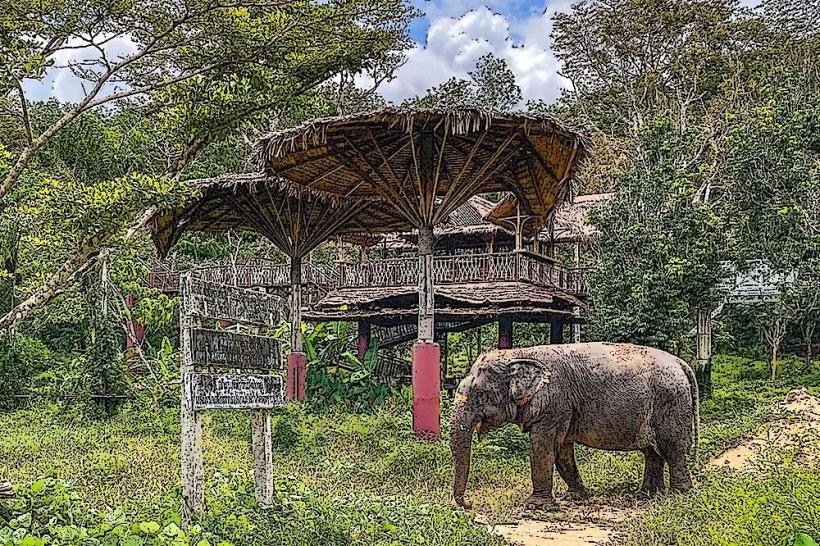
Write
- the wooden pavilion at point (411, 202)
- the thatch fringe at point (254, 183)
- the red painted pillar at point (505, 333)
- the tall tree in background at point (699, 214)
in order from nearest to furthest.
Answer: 1. the wooden pavilion at point (411, 202)
2. the thatch fringe at point (254, 183)
3. the tall tree in background at point (699, 214)
4. the red painted pillar at point (505, 333)

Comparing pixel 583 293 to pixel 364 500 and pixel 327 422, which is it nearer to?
pixel 327 422

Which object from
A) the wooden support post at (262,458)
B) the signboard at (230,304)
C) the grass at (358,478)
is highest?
the signboard at (230,304)

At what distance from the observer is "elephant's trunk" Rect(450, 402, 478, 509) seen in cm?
1122

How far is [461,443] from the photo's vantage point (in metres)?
11.3

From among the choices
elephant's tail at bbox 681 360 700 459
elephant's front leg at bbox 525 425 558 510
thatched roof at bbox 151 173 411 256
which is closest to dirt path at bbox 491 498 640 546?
elephant's front leg at bbox 525 425 558 510

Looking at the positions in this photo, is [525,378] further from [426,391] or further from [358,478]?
[426,391]

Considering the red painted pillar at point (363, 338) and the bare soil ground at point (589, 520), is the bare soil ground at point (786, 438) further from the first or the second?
the red painted pillar at point (363, 338)

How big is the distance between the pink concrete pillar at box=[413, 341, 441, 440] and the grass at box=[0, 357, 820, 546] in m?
0.47

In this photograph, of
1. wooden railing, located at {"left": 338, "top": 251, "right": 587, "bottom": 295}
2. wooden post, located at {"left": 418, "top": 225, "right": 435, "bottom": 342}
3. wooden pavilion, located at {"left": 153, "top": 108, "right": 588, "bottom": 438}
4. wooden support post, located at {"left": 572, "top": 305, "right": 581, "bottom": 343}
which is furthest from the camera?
wooden support post, located at {"left": 572, "top": 305, "right": 581, "bottom": 343}

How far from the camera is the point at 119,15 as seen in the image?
37.3ft

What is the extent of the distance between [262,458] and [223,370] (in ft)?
2.93

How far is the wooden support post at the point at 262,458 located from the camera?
7449 millimetres

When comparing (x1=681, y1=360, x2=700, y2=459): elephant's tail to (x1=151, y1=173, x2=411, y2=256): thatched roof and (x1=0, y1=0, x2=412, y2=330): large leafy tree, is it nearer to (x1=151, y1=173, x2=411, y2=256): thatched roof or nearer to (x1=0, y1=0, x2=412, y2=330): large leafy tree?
(x1=0, y1=0, x2=412, y2=330): large leafy tree

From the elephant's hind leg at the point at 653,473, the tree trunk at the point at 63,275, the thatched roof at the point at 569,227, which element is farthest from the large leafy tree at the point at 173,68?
the thatched roof at the point at 569,227
